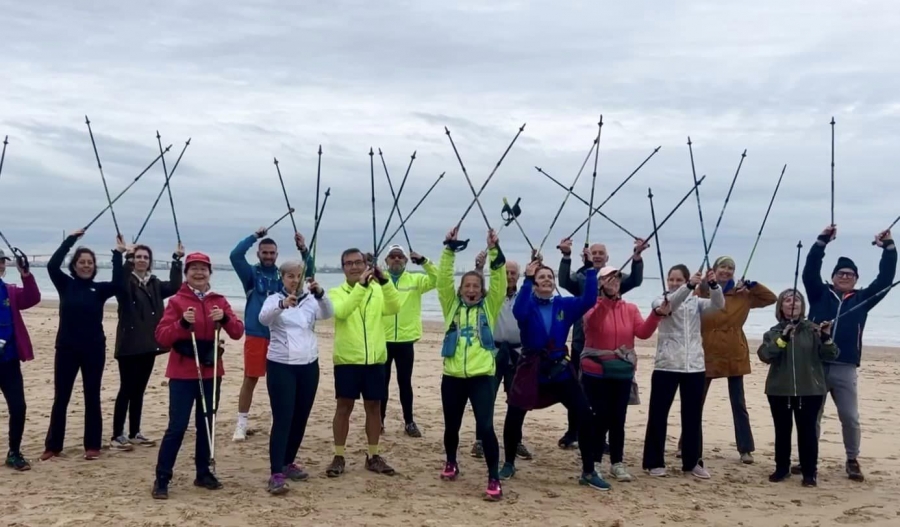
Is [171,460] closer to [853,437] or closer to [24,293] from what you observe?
[24,293]

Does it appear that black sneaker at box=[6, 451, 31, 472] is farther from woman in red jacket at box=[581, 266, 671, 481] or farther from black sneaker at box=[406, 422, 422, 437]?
woman in red jacket at box=[581, 266, 671, 481]

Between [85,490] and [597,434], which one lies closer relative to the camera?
[85,490]

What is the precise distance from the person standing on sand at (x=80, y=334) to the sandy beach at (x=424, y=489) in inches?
11.1

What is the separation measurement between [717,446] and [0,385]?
5764 mm

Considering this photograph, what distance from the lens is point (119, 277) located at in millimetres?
6297

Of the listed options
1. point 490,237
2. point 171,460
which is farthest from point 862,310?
point 171,460

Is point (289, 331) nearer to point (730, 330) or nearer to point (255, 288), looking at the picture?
point (255, 288)

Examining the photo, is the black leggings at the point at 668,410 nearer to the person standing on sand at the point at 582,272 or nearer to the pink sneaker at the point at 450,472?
the person standing on sand at the point at 582,272

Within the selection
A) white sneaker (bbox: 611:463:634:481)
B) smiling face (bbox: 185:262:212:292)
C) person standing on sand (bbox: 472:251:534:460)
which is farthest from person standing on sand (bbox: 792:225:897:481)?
smiling face (bbox: 185:262:212:292)

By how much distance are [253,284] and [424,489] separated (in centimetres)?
224

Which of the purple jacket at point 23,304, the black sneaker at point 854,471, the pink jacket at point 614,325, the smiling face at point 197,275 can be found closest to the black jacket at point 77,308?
the purple jacket at point 23,304

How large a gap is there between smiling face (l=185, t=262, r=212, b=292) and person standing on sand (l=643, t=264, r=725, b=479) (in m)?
3.21

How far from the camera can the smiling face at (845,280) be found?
6516mm

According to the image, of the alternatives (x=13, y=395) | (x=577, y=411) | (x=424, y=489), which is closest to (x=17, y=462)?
(x=13, y=395)
